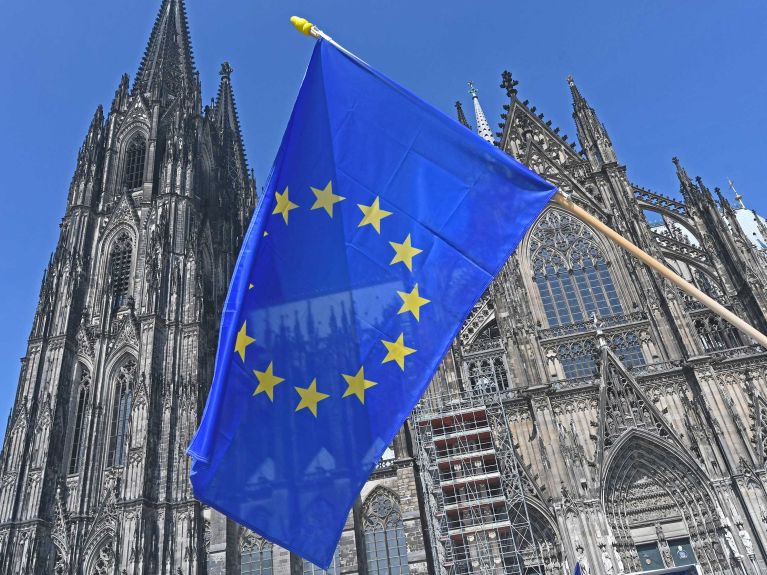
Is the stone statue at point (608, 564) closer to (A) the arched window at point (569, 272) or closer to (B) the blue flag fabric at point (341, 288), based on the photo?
(A) the arched window at point (569, 272)

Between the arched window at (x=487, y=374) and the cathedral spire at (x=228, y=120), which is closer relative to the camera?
the arched window at (x=487, y=374)

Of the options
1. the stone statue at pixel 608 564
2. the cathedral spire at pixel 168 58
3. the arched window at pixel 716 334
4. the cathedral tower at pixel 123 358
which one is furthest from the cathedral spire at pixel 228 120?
the stone statue at pixel 608 564

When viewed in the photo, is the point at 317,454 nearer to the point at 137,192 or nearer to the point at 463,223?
the point at 463,223

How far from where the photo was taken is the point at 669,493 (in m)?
23.2

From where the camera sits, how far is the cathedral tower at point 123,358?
1099 inches

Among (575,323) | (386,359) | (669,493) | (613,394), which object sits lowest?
(386,359)

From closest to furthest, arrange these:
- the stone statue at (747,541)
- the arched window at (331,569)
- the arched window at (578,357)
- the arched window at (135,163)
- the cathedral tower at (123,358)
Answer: the stone statue at (747,541) < the arched window at (578,357) < the arched window at (331,569) < the cathedral tower at (123,358) < the arched window at (135,163)

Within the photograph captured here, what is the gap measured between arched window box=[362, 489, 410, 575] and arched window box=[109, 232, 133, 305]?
1793 centimetres

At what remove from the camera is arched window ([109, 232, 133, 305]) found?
35969 millimetres

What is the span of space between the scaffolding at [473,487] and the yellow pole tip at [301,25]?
17.8 m

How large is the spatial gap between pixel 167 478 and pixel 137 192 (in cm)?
1848

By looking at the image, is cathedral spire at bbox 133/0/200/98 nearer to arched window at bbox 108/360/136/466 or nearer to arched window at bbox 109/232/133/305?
arched window at bbox 109/232/133/305

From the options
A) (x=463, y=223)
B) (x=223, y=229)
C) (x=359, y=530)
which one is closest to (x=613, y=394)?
(x=359, y=530)

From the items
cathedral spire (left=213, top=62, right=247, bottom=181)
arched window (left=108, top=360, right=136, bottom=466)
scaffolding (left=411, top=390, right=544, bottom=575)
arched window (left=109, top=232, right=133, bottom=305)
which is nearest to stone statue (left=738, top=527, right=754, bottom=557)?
scaffolding (left=411, top=390, right=544, bottom=575)
